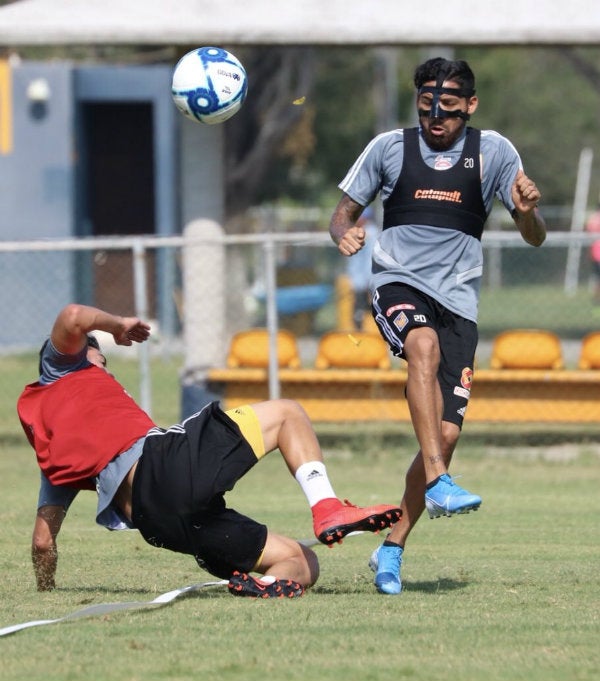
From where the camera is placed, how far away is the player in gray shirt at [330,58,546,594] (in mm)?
6273

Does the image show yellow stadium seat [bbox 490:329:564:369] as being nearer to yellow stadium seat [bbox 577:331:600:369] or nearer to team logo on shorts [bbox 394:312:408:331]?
yellow stadium seat [bbox 577:331:600:369]

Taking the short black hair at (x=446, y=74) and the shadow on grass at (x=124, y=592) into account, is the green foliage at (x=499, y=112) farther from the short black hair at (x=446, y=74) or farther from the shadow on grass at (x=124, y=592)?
the shadow on grass at (x=124, y=592)

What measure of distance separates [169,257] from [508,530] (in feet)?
44.9

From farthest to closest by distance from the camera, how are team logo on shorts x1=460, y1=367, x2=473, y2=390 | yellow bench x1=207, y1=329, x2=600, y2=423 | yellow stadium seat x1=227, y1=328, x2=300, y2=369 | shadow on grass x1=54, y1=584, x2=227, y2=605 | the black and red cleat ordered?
yellow stadium seat x1=227, y1=328, x2=300, y2=369 < yellow bench x1=207, y1=329, x2=600, y2=423 < team logo on shorts x1=460, y1=367, x2=473, y2=390 < shadow on grass x1=54, y1=584, x2=227, y2=605 < the black and red cleat

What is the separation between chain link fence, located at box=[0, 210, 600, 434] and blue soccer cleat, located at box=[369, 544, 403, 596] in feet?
16.6

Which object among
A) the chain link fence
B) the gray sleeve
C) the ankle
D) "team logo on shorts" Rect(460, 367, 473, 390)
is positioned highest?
"team logo on shorts" Rect(460, 367, 473, 390)

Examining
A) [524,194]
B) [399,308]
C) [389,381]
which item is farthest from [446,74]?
[389,381]

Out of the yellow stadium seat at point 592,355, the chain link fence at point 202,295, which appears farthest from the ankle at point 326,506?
the yellow stadium seat at point 592,355

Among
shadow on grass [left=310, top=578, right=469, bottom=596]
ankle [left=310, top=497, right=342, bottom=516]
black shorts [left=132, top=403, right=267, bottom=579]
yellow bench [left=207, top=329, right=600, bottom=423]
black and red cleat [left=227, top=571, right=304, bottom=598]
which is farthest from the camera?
yellow bench [left=207, top=329, right=600, bottom=423]

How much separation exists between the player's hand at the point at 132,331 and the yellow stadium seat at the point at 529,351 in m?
6.68

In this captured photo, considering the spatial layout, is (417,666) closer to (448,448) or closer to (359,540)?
(448,448)

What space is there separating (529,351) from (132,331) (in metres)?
6.81

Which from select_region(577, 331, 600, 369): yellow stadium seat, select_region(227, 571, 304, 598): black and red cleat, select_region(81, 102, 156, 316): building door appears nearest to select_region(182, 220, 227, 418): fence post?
select_region(577, 331, 600, 369): yellow stadium seat

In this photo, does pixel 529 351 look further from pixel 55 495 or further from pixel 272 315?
pixel 55 495
